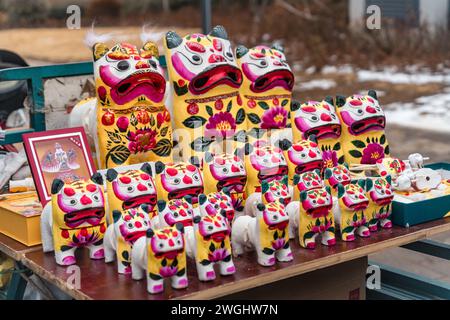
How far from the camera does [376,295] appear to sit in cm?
242

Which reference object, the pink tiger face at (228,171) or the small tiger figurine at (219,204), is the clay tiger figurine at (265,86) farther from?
the small tiger figurine at (219,204)

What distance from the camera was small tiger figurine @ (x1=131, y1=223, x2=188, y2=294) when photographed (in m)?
1.54

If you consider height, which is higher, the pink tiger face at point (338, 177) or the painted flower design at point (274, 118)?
the painted flower design at point (274, 118)

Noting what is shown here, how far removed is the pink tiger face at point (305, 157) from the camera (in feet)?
6.64

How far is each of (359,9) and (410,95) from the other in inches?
73.5

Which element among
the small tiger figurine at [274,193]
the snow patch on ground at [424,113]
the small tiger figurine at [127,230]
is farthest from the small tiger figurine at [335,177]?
the snow patch on ground at [424,113]

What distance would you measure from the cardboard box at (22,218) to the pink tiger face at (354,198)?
82 centimetres

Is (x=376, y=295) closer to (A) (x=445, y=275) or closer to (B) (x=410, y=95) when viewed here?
(A) (x=445, y=275)

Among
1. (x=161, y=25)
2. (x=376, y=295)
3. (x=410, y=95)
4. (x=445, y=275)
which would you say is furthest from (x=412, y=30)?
(x=376, y=295)

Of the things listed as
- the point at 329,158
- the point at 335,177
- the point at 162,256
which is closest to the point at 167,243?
the point at 162,256

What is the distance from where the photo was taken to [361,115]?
2213 mm

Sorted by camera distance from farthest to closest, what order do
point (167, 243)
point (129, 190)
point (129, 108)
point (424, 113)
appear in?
point (424, 113), point (129, 108), point (129, 190), point (167, 243)

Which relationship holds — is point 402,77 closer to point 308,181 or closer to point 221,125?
point 221,125

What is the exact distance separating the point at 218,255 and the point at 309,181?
1.24ft
